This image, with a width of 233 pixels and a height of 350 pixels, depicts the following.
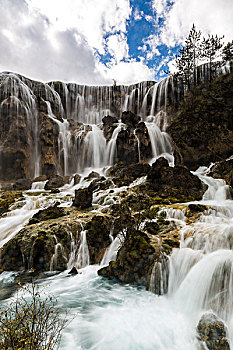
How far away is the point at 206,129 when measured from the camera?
22578 mm

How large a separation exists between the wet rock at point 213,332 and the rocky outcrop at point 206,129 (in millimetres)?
20340

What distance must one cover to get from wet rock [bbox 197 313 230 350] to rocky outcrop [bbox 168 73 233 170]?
20340 mm

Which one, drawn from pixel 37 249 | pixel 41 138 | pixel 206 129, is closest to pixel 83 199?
pixel 37 249

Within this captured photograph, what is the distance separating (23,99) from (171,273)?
1642 inches

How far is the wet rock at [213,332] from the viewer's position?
14.8 feet

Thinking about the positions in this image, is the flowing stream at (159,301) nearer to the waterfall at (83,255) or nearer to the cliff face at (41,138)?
the waterfall at (83,255)

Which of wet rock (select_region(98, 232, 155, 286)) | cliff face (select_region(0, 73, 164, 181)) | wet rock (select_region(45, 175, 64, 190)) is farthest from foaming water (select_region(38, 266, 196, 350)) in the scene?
cliff face (select_region(0, 73, 164, 181))

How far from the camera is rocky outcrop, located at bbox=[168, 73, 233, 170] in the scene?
22.0m

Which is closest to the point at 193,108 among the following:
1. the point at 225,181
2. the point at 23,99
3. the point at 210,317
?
the point at 225,181

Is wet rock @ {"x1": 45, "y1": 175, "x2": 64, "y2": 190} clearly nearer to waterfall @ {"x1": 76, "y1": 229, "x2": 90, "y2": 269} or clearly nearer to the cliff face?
the cliff face

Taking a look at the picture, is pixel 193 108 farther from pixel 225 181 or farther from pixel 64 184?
pixel 64 184

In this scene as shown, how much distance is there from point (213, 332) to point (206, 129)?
21871 mm

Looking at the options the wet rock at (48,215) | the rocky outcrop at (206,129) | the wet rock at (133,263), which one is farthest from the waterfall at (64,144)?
the wet rock at (133,263)

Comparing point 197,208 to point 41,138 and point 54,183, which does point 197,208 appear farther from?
point 41,138
